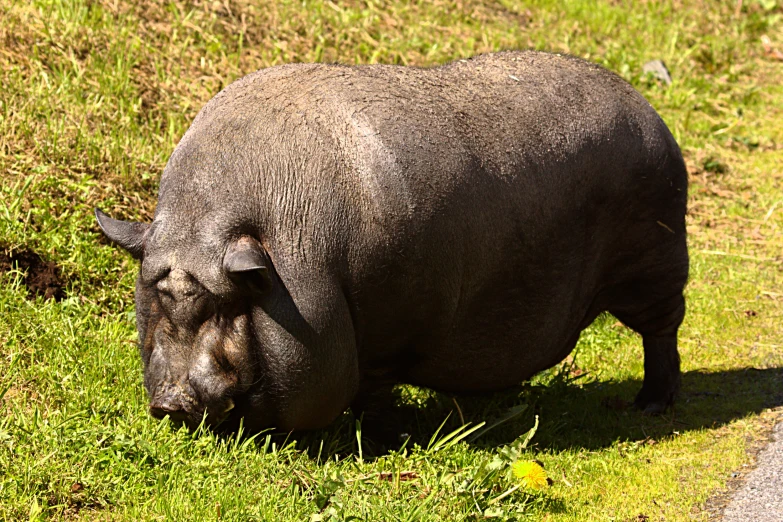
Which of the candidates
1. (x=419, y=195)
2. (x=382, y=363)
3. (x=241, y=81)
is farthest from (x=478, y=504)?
(x=241, y=81)

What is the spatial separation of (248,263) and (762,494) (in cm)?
282

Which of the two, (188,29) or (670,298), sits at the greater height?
(188,29)

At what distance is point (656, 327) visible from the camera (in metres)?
6.27

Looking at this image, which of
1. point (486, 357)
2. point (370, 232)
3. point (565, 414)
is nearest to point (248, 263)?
point (370, 232)

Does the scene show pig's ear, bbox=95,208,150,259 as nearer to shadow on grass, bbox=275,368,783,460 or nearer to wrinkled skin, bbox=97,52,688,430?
wrinkled skin, bbox=97,52,688,430

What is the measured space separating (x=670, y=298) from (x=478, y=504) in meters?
2.10

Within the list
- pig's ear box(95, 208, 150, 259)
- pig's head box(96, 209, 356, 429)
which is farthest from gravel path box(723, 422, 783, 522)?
pig's ear box(95, 208, 150, 259)

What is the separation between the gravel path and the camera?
4.89 m

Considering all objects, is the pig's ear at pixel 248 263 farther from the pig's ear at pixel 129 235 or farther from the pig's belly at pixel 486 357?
the pig's belly at pixel 486 357

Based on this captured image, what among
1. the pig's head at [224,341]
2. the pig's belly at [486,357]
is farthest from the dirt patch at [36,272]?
the pig's belly at [486,357]

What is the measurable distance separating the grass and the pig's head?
22 centimetres

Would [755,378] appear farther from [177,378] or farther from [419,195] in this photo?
[177,378]

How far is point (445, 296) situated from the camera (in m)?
5.00

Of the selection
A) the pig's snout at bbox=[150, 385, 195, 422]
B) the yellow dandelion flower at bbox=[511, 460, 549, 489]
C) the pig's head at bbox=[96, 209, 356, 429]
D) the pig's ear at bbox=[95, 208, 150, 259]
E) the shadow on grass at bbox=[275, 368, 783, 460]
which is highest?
the pig's ear at bbox=[95, 208, 150, 259]
